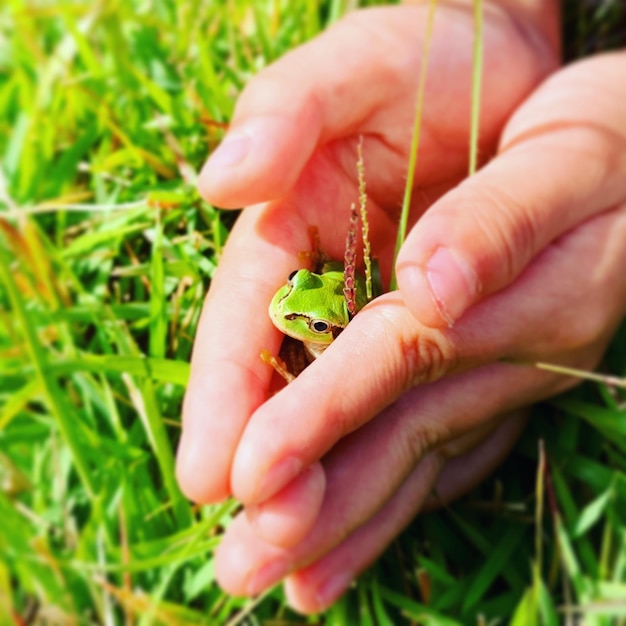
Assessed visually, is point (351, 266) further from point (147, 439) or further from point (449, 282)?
point (147, 439)

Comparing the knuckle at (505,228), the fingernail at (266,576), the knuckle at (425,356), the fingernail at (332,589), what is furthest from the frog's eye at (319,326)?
the fingernail at (332,589)

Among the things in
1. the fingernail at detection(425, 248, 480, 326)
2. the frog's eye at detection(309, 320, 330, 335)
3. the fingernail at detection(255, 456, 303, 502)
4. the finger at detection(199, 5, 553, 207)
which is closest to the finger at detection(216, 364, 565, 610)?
the fingernail at detection(255, 456, 303, 502)

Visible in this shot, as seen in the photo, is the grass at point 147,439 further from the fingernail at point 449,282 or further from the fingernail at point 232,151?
the fingernail at point 449,282

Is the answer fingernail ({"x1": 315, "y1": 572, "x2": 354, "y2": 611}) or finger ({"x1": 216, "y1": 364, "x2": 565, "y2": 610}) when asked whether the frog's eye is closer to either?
finger ({"x1": 216, "y1": 364, "x2": 565, "y2": 610})

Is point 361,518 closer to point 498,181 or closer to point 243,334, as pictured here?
point 243,334

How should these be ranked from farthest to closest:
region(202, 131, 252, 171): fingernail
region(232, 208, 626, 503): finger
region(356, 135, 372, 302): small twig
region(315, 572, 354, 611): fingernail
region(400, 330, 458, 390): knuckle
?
region(315, 572, 354, 611): fingernail → region(202, 131, 252, 171): fingernail → region(400, 330, 458, 390): knuckle → region(232, 208, 626, 503): finger → region(356, 135, 372, 302): small twig

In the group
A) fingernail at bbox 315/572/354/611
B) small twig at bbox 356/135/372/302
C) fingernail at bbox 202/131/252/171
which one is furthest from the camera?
fingernail at bbox 315/572/354/611

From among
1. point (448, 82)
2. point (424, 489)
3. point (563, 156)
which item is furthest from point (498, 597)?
point (448, 82)
